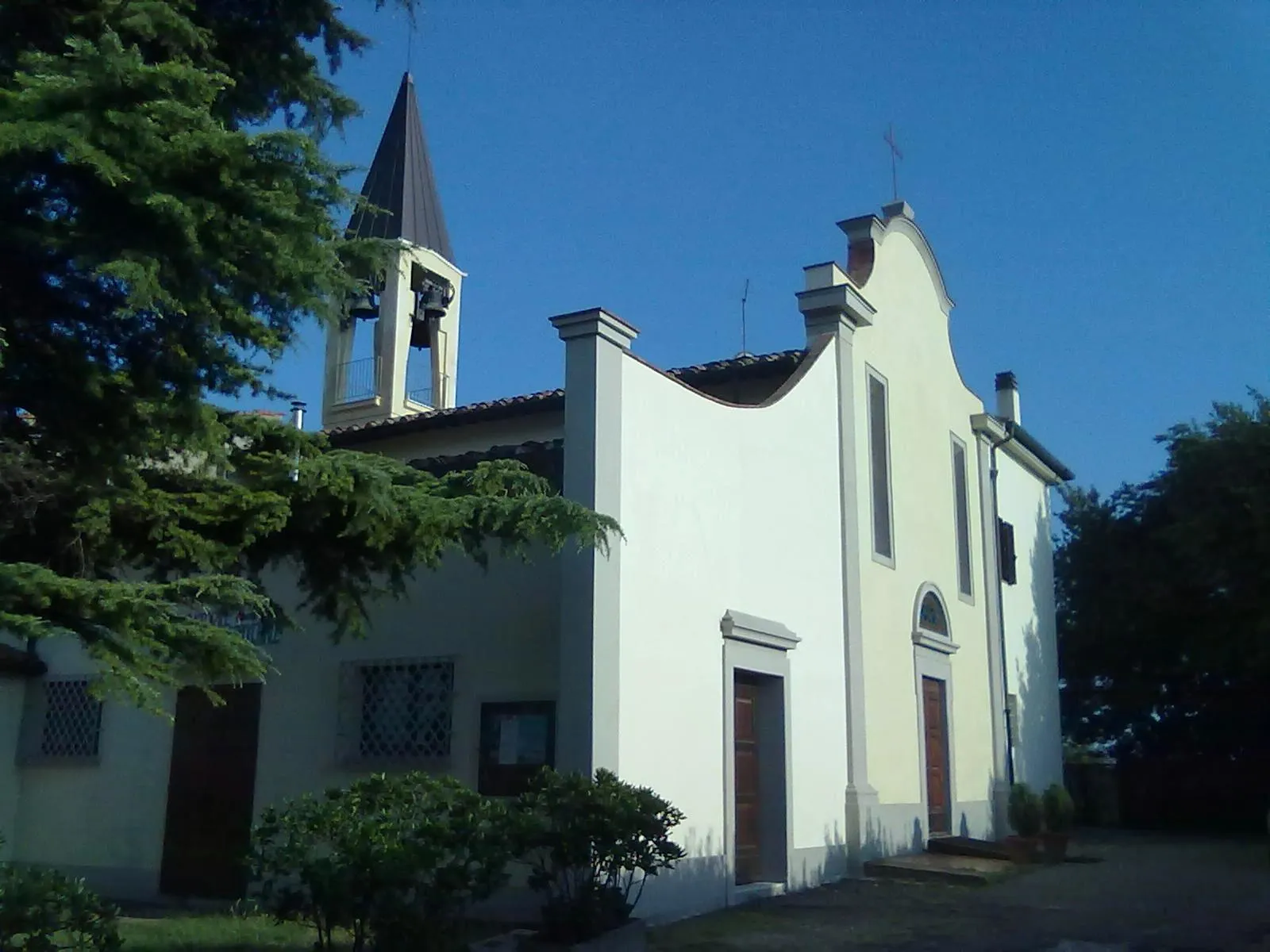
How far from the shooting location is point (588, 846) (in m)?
7.71

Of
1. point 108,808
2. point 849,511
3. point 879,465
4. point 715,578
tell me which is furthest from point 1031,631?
point 108,808

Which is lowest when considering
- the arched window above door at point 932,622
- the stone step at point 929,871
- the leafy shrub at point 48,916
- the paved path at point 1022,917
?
the paved path at point 1022,917

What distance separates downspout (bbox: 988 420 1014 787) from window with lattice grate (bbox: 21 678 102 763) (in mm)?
12432

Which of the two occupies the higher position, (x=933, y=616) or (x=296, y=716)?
(x=933, y=616)

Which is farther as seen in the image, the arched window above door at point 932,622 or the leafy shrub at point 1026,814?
the leafy shrub at point 1026,814

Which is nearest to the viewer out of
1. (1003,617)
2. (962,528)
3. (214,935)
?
(214,935)

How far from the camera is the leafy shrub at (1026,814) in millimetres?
15867

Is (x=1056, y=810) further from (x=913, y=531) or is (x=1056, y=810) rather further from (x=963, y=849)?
(x=913, y=531)

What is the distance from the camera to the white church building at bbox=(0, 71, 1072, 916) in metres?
9.38

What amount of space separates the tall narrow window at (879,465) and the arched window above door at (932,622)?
107 cm

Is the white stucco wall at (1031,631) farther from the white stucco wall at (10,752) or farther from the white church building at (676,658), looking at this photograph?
the white stucco wall at (10,752)

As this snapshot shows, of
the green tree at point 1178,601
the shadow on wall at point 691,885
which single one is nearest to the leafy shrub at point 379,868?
the shadow on wall at point 691,885

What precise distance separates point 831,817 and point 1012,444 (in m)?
9.64

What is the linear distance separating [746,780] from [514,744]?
9.25 ft
